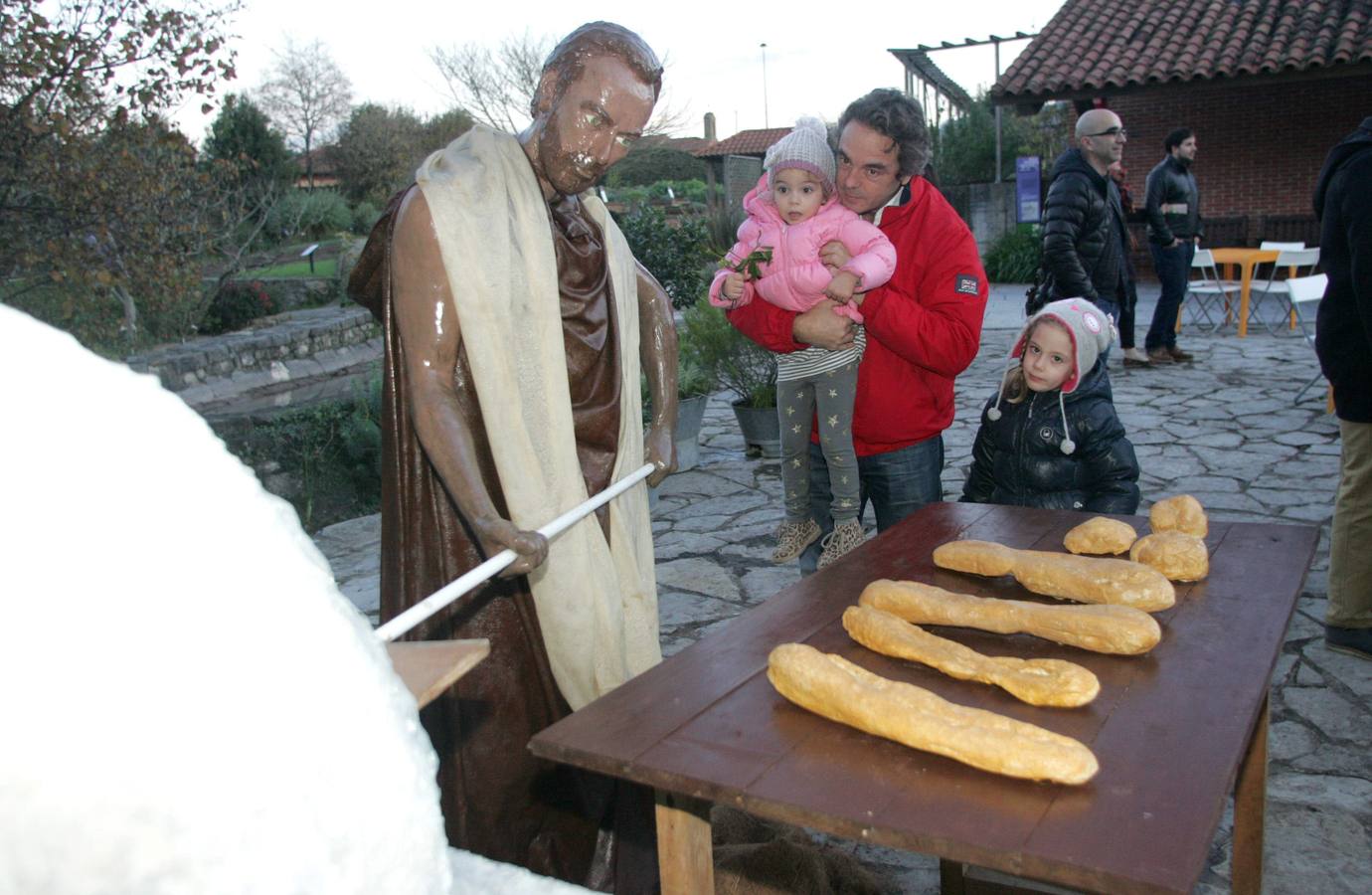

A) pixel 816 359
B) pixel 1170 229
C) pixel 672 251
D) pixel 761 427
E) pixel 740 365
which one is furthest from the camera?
pixel 1170 229

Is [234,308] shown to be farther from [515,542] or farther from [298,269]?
[515,542]

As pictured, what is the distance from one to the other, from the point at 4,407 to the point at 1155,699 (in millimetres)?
1533

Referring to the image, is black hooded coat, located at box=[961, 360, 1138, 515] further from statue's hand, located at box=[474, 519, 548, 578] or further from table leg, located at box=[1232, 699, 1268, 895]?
statue's hand, located at box=[474, 519, 548, 578]

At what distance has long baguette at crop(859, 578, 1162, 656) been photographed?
69.6 inches

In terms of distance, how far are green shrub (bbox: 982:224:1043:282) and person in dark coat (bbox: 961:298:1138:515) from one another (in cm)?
1533

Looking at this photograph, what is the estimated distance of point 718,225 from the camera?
10.1 meters

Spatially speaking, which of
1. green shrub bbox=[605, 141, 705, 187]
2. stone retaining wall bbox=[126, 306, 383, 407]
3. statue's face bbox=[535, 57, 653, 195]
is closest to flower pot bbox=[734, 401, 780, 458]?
stone retaining wall bbox=[126, 306, 383, 407]

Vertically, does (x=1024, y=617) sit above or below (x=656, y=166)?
below

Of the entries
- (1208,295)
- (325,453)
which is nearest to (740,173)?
(1208,295)

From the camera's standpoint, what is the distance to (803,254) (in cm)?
351

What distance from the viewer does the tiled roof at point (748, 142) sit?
127 feet

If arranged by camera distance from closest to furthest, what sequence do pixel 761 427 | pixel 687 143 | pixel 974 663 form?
pixel 974 663, pixel 761 427, pixel 687 143

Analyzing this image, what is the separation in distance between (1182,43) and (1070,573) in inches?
702

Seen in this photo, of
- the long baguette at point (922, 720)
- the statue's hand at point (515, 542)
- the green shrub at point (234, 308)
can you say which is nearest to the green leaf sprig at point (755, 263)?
the statue's hand at point (515, 542)
